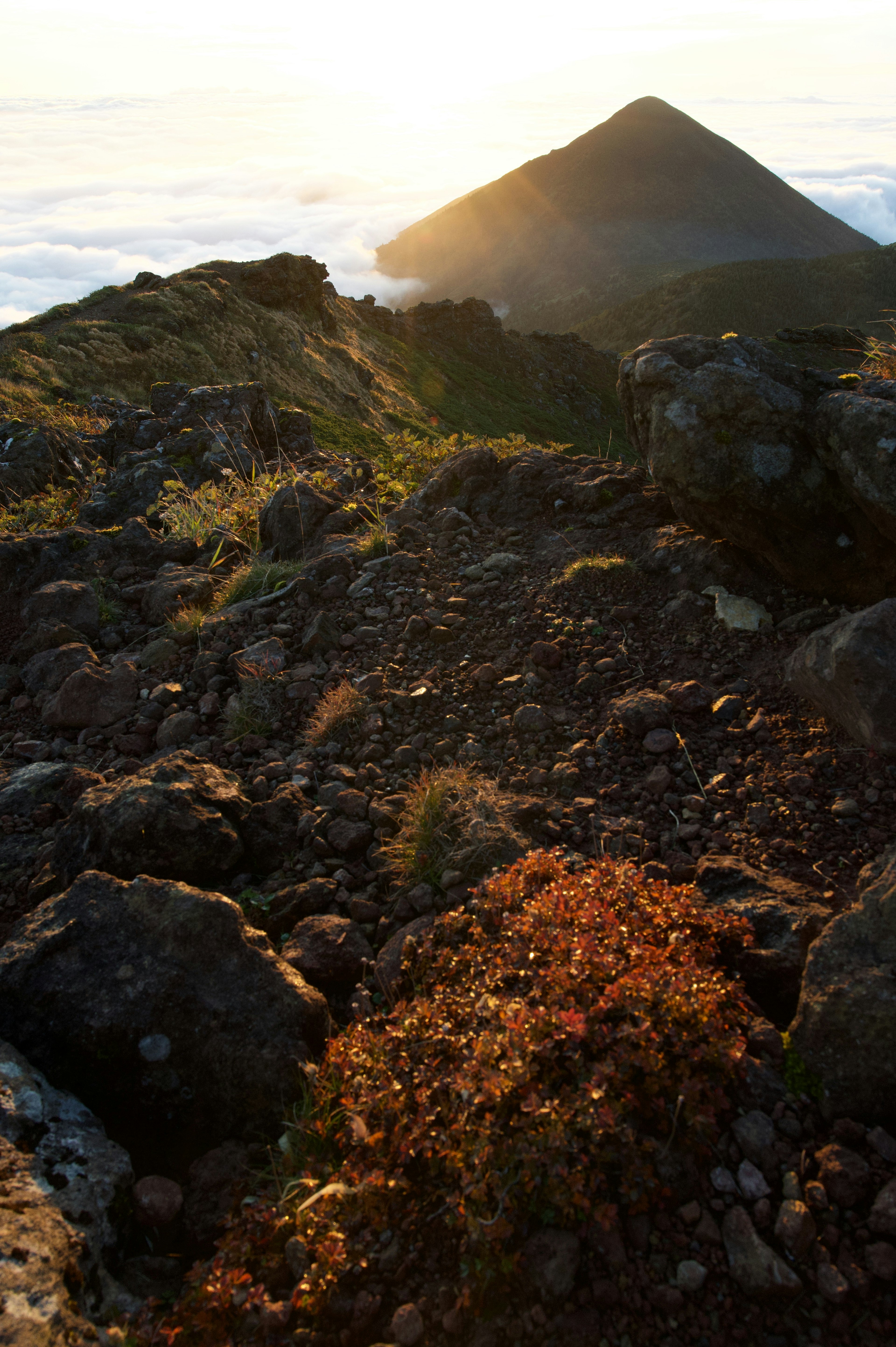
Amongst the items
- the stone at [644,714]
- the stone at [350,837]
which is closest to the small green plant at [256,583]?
the stone at [350,837]

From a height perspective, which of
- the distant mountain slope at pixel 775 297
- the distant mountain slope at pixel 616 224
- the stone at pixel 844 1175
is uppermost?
the distant mountain slope at pixel 616 224

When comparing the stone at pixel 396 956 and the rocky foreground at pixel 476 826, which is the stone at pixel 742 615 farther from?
the stone at pixel 396 956

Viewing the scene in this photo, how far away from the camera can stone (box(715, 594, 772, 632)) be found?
5043mm

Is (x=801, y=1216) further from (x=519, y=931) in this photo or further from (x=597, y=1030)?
(x=519, y=931)

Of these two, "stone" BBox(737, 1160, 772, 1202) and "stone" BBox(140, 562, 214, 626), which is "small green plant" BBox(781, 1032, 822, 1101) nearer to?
"stone" BBox(737, 1160, 772, 1202)

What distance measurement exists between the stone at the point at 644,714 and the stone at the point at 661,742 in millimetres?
68

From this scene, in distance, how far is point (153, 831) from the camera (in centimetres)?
378

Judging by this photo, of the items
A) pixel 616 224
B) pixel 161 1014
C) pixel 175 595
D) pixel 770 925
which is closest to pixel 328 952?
pixel 161 1014

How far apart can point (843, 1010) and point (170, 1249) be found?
2.61 meters

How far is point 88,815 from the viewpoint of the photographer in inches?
154

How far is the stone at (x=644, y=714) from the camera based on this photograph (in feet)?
14.7

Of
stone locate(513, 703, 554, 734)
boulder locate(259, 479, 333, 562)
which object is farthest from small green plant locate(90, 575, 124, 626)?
stone locate(513, 703, 554, 734)

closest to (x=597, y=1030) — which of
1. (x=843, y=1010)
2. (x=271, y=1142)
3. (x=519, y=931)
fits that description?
(x=519, y=931)

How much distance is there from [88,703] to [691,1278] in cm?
538
